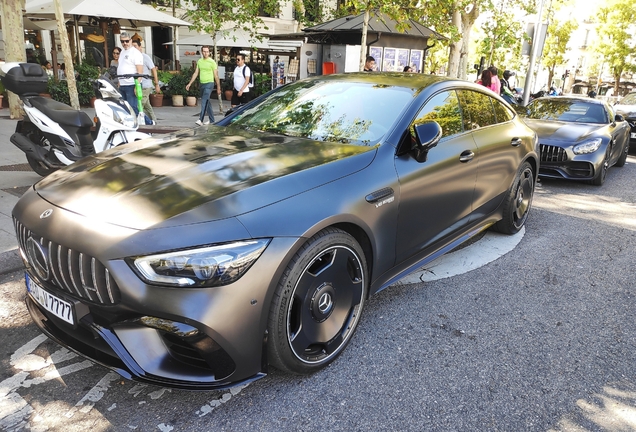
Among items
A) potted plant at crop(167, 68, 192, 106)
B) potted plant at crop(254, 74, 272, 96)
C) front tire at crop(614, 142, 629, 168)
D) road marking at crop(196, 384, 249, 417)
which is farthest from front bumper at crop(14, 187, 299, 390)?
potted plant at crop(254, 74, 272, 96)

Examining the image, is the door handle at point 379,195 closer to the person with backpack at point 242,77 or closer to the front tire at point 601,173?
the front tire at point 601,173

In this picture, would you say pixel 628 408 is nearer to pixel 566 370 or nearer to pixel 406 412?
pixel 566 370

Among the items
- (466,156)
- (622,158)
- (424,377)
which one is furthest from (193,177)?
(622,158)

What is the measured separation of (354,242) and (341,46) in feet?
46.5

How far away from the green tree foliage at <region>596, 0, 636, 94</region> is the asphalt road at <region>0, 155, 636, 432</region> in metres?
35.6

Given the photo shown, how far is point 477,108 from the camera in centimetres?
421

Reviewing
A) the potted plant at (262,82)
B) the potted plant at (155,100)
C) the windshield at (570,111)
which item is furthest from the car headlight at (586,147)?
the potted plant at (262,82)

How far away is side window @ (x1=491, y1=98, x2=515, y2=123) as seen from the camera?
4570mm

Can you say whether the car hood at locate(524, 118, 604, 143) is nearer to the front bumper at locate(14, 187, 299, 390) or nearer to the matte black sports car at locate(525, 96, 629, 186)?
the matte black sports car at locate(525, 96, 629, 186)

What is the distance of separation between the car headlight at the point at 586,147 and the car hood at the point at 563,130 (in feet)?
0.34

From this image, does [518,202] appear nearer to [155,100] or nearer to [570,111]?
[570,111]

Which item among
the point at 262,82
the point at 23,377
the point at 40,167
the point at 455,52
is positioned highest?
the point at 455,52

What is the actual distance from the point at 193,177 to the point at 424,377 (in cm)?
163

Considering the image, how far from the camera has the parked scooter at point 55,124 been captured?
→ 5.53 meters
